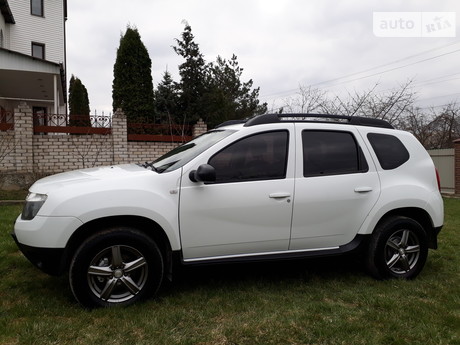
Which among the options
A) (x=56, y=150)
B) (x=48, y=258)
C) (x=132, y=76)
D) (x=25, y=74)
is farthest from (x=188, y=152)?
(x=25, y=74)

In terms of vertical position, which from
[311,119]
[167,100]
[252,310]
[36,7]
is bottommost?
[252,310]

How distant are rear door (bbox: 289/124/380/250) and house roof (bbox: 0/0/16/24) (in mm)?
20443

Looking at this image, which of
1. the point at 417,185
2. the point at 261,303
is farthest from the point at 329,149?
the point at 261,303

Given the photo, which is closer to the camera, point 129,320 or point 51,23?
point 129,320

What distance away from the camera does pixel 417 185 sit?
14.1ft

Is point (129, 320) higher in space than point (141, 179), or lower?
lower

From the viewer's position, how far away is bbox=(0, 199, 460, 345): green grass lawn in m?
2.96

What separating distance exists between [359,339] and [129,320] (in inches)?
71.5

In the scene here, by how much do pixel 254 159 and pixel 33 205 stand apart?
205 cm

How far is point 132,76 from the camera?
1611 centimetres

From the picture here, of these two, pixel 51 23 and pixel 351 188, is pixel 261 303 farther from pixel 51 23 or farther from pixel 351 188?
pixel 51 23

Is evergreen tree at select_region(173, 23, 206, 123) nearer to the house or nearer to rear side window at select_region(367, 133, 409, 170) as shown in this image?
the house

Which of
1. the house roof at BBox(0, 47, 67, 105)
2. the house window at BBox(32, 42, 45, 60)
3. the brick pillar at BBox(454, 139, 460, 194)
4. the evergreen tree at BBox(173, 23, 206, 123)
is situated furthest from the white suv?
the house window at BBox(32, 42, 45, 60)

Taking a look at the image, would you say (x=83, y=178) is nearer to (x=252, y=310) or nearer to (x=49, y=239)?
(x=49, y=239)
